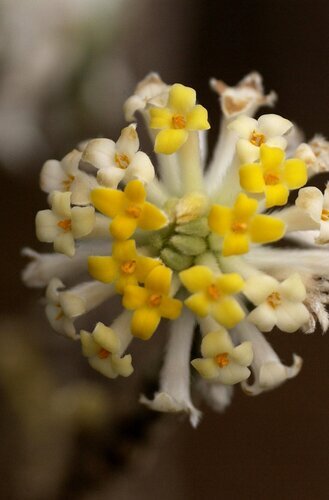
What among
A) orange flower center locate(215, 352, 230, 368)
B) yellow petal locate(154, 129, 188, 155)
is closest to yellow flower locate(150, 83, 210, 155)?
yellow petal locate(154, 129, 188, 155)

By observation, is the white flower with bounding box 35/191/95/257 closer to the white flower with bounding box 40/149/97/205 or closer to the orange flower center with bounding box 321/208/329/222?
the white flower with bounding box 40/149/97/205

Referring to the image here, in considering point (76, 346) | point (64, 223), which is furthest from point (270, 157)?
point (76, 346)

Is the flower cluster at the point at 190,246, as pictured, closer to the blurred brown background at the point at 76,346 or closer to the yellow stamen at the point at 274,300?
the yellow stamen at the point at 274,300

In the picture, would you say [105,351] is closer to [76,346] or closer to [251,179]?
[251,179]

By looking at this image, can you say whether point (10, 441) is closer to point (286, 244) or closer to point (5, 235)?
point (5, 235)

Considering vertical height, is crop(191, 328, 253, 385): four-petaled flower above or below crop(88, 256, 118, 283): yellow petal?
below

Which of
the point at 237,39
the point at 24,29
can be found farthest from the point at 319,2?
the point at 24,29

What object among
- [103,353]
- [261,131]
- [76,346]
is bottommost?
[76,346]
